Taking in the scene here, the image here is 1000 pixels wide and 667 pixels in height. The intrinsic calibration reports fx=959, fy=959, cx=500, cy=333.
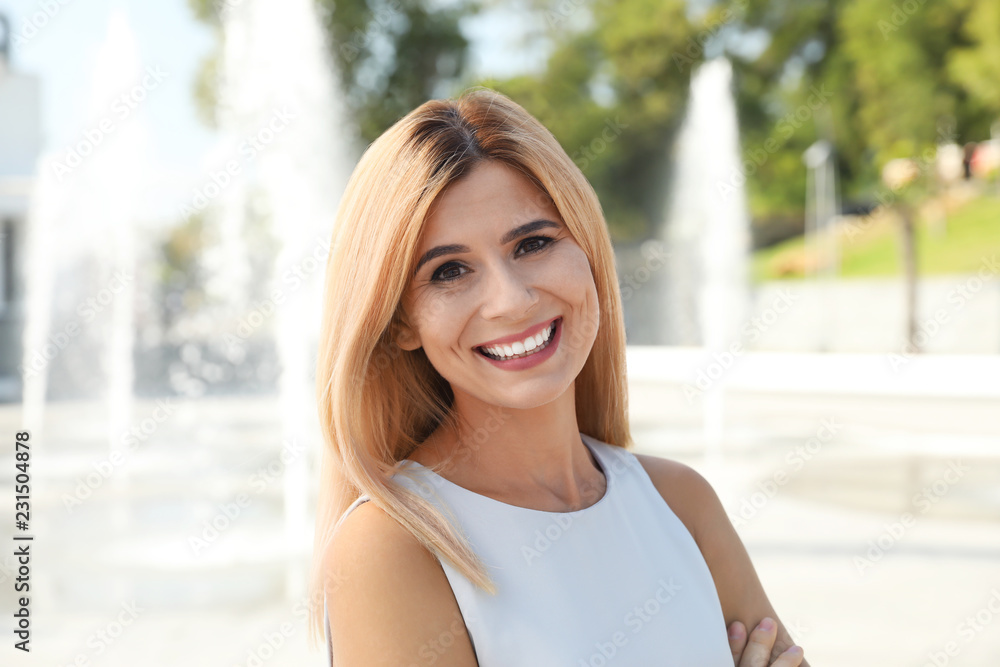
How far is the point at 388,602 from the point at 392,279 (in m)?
0.50

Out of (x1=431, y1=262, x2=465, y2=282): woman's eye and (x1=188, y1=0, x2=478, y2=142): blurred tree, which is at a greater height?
(x1=188, y1=0, x2=478, y2=142): blurred tree

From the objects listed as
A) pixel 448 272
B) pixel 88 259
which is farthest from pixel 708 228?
pixel 448 272

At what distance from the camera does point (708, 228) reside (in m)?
27.1

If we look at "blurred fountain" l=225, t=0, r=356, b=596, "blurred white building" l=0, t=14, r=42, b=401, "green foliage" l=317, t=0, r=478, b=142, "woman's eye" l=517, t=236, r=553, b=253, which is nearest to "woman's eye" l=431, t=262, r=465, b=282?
"woman's eye" l=517, t=236, r=553, b=253

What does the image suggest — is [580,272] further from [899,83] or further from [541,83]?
[541,83]

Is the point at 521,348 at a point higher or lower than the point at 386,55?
lower

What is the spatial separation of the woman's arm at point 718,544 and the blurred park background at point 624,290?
3167mm

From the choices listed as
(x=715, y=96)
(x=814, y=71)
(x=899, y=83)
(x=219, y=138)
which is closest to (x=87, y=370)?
(x=219, y=138)

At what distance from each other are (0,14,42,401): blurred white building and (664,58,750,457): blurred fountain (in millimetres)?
14877

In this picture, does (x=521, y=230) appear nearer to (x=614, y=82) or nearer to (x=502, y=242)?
(x=502, y=242)

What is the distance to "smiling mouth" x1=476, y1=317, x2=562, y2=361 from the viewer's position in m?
1.60

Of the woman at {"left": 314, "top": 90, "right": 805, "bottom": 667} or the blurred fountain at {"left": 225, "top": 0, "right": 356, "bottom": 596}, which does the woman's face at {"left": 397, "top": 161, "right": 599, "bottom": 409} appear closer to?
the woman at {"left": 314, "top": 90, "right": 805, "bottom": 667}

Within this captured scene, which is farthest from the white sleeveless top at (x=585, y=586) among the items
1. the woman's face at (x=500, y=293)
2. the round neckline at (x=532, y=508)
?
the woman's face at (x=500, y=293)

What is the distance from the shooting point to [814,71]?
30.0 metres
